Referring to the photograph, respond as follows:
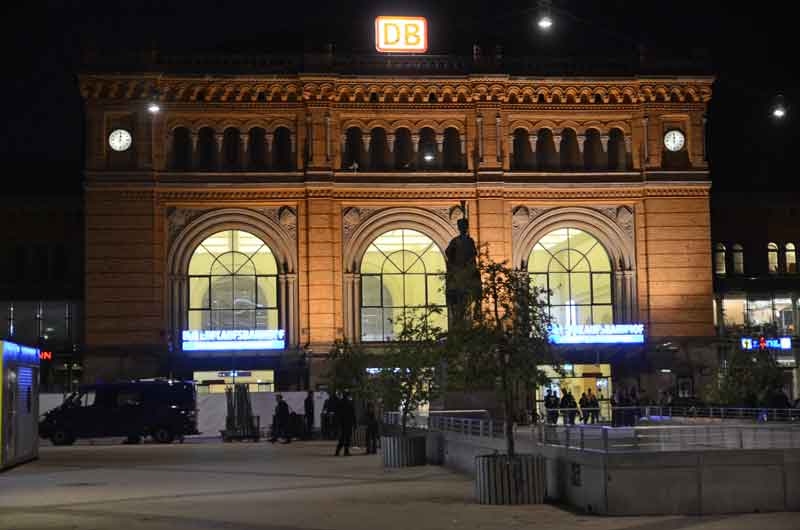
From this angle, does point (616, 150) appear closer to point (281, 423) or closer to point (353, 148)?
point (353, 148)

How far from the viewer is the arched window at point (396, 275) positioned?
62.6 meters

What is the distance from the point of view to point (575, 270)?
2507 inches

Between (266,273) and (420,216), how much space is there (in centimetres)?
765

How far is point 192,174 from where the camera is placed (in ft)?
200

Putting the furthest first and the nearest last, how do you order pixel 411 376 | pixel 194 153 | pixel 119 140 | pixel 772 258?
pixel 772 258 → pixel 194 153 → pixel 119 140 → pixel 411 376

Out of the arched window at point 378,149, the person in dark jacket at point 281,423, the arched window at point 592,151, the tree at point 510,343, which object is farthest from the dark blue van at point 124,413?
the tree at point 510,343

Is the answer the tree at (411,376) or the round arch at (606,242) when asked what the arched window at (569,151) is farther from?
the tree at (411,376)

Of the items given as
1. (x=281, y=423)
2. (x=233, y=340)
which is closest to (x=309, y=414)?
(x=281, y=423)

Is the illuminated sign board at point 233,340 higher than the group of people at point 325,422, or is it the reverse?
the illuminated sign board at point 233,340

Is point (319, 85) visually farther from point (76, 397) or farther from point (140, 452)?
point (140, 452)

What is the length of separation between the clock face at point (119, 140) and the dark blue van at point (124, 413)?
14.4 m

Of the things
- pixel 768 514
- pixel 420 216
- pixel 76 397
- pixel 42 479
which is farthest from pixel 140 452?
pixel 768 514

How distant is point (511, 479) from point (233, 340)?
38.9 m

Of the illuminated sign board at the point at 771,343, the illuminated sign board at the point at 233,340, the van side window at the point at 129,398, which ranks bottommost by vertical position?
the van side window at the point at 129,398
